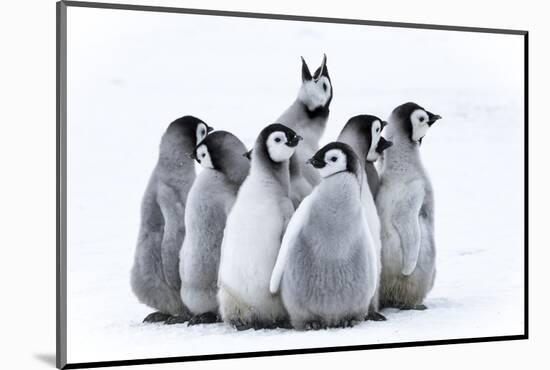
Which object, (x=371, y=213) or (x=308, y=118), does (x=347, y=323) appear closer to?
(x=371, y=213)

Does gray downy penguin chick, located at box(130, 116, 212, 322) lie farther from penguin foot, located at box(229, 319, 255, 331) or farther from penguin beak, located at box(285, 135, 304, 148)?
penguin beak, located at box(285, 135, 304, 148)

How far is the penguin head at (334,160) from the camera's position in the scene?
135 inches

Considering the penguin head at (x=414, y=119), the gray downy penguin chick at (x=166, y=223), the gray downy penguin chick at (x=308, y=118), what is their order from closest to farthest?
the gray downy penguin chick at (x=166, y=223), the gray downy penguin chick at (x=308, y=118), the penguin head at (x=414, y=119)

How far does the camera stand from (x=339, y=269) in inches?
132

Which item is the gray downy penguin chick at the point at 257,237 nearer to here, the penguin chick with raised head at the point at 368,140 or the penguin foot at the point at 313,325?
the penguin foot at the point at 313,325

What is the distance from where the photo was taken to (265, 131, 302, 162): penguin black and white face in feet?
11.1

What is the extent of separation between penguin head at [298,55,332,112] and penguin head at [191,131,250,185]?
305 millimetres

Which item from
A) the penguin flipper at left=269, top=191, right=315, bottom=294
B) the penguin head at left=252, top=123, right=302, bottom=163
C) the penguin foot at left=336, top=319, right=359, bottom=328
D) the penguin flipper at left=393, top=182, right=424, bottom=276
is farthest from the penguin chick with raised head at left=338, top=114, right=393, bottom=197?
the penguin foot at left=336, top=319, right=359, bottom=328

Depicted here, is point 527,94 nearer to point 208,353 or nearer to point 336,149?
point 336,149

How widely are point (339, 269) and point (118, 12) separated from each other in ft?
3.60

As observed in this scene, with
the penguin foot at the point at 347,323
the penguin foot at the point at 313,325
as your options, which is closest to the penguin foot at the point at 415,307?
the penguin foot at the point at 347,323

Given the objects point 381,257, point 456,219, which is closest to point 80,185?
point 381,257

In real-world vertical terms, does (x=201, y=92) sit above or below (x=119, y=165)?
above

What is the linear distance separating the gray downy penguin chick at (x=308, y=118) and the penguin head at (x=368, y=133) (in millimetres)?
97
